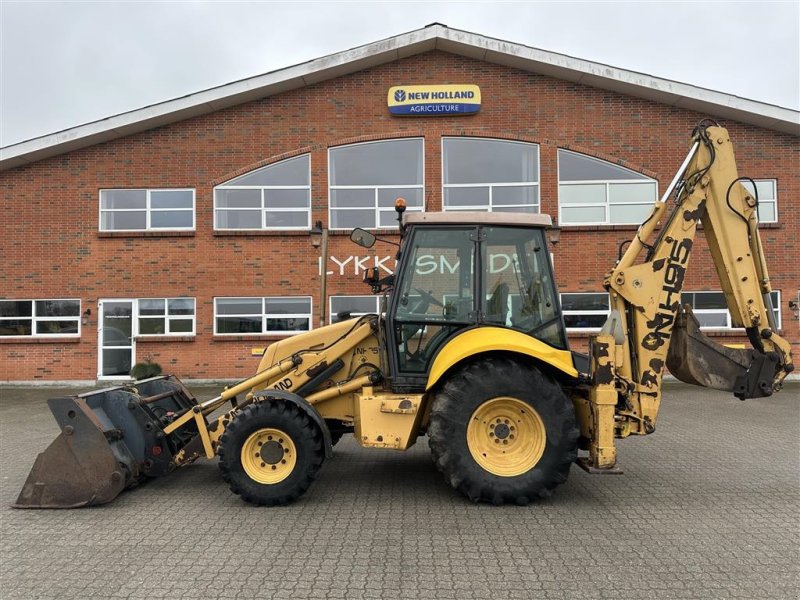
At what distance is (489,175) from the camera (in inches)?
522

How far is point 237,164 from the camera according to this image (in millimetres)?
13336

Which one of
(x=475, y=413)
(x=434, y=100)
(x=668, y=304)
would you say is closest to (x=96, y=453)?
(x=475, y=413)

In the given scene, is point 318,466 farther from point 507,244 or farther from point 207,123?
point 207,123

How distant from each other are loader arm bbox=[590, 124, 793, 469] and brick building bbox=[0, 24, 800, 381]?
7971 mm

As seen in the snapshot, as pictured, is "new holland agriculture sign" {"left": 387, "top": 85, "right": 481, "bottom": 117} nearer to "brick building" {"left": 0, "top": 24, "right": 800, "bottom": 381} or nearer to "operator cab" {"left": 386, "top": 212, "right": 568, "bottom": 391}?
"brick building" {"left": 0, "top": 24, "right": 800, "bottom": 381}

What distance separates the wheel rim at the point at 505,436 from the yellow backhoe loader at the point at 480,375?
12 millimetres

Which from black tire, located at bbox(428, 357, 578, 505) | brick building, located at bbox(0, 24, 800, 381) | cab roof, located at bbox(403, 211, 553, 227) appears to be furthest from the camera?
brick building, located at bbox(0, 24, 800, 381)

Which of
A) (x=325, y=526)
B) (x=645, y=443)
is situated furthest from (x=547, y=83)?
(x=325, y=526)

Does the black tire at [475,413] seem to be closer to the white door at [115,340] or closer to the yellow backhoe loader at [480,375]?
the yellow backhoe loader at [480,375]

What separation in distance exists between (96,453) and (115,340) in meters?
9.68

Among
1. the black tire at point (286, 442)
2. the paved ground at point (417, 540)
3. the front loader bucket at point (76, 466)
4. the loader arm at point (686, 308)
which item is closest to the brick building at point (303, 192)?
the paved ground at point (417, 540)

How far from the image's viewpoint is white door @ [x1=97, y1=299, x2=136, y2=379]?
13.2m

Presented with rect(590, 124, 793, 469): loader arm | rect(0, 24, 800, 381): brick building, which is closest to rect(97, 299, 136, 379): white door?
rect(0, 24, 800, 381): brick building

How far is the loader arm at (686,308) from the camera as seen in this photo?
16.2 ft
